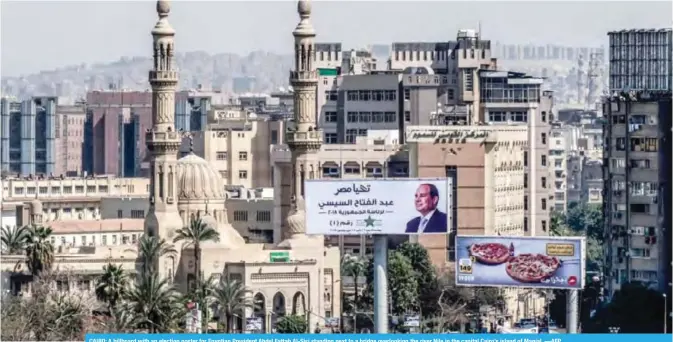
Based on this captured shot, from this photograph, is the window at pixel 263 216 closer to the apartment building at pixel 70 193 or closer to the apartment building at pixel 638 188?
the apartment building at pixel 70 193

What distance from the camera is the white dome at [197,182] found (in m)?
113

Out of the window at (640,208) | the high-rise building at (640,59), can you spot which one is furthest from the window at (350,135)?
the window at (640,208)

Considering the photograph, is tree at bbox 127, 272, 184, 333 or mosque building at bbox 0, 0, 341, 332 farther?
mosque building at bbox 0, 0, 341, 332

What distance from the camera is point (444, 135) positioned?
12688cm

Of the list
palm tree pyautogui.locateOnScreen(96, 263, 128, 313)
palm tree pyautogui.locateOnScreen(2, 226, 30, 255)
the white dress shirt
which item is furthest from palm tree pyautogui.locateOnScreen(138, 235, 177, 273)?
the white dress shirt

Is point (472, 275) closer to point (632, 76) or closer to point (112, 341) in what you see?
point (112, 341)

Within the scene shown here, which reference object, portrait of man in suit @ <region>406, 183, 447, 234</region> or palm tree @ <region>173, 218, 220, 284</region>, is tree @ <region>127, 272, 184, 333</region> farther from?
palm tree @ <region>173, 218, 220, 284</region>

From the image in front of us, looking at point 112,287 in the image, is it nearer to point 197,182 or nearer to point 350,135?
point 197,182

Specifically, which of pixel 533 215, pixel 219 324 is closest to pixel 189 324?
pixel 219 324

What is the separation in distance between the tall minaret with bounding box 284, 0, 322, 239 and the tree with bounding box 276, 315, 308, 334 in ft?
18.5

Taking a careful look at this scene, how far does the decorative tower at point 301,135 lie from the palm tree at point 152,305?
24047 mm

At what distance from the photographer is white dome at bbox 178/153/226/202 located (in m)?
113

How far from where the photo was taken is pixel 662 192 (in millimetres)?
107000

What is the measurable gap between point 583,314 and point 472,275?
2688 cm
